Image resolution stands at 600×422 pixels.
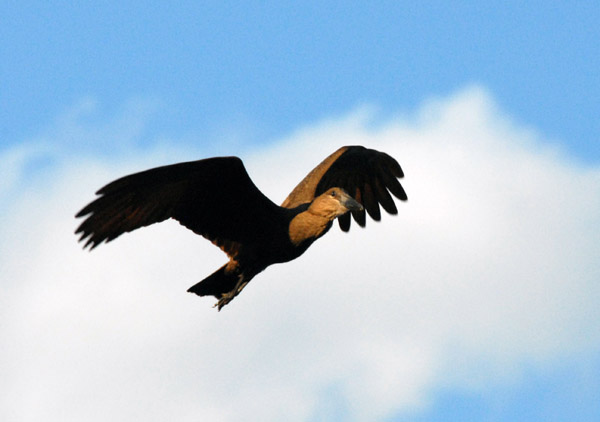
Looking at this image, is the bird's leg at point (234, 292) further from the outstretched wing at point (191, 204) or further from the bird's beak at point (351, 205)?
the bird's beak at point (351, 205)

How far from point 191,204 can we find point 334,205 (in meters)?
1.06

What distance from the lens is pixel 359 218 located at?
10.0 metres

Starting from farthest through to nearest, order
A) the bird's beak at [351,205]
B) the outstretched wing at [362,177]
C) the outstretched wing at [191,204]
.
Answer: the outstretched wing at [362,177] < the bird's beak at [351,205] < the outstretched wing at [191,204]

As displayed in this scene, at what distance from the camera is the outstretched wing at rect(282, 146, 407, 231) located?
32.0ft

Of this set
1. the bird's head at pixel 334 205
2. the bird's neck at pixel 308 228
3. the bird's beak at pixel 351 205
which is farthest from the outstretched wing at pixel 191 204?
the bird's beak at pixel 351 205

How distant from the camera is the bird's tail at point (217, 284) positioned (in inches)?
342

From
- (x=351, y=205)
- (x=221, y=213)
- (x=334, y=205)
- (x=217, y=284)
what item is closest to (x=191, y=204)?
(x=221, y=213)

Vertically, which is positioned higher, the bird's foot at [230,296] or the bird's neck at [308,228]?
the bird's neck at [308,228]

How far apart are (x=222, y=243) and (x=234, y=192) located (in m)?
0.48

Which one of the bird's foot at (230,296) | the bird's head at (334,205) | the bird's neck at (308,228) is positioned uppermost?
the bird's head at (334,205)

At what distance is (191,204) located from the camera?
324 inches

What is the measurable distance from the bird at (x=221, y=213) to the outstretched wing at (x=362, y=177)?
56cm

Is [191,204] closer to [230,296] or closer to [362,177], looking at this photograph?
[230,296]

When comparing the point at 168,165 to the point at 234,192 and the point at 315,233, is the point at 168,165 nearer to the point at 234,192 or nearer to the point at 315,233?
the point at 234,192
